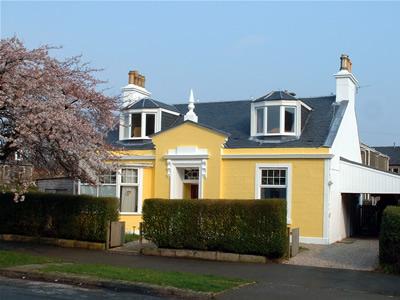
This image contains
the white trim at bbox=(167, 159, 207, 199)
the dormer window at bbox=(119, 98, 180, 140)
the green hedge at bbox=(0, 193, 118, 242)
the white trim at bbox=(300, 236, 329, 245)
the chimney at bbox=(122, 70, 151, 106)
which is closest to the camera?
the green hedge at bbox=(0, 193, 118, 242)

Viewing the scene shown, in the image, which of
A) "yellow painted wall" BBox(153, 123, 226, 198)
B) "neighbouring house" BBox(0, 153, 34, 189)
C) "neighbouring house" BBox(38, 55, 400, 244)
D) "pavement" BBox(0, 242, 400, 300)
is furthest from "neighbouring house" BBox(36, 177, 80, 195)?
"neighbouring house" BBox(0, 153, 34, 189)

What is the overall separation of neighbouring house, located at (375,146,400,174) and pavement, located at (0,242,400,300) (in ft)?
194

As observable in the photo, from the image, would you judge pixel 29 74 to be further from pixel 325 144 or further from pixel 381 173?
pixel 381 173

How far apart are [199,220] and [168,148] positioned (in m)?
6.99

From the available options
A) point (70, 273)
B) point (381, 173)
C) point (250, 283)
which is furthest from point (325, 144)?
point (70, 273)

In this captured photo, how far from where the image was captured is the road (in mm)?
10656

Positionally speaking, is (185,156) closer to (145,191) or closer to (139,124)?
(145,191)

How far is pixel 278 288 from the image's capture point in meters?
12.4

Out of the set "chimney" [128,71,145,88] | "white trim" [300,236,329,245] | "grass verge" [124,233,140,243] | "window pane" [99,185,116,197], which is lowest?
"grass verge" [124,233,140,243]

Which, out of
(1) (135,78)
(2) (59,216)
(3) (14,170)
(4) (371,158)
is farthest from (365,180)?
(4) (371,158)

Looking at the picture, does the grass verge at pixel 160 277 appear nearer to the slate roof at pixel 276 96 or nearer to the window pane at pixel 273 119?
the window pane at pixel 273 119

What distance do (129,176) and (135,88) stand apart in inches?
234

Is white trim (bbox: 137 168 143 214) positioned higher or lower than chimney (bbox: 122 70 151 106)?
lower

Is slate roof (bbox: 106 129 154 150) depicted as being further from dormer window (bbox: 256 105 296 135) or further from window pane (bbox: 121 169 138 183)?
dormer window (bbox: 256 105 296 135)
